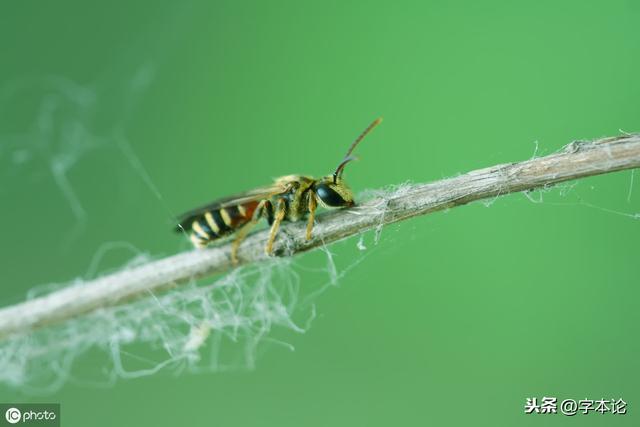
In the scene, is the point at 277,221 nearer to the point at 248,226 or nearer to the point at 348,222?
the point at 248,226

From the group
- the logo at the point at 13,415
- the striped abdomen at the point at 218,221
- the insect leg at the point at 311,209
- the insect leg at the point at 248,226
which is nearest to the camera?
the insect leg at the point at 311,209

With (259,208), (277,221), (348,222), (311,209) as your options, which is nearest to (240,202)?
(259,208)

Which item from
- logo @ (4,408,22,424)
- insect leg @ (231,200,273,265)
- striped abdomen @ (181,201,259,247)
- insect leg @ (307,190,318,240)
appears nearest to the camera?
insect leg @ (307,190,318,240)

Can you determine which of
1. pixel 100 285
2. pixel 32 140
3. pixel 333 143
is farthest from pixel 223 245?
pixel 32 140

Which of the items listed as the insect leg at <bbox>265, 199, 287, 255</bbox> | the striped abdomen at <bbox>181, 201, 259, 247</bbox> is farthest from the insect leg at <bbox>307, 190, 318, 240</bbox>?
the striped abdomen at <bbox>181, 201, 259, 247</bbox>

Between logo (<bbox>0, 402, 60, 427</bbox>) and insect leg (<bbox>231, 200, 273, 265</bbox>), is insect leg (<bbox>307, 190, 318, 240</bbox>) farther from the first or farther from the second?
logo (<bbox>0, 402, 60, 427</bbox>)

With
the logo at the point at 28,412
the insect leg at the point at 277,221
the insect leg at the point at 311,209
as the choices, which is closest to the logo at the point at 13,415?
the logo at the point at 28,412

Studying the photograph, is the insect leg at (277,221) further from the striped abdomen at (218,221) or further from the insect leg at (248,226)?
the striped abdomen at (218,221)
